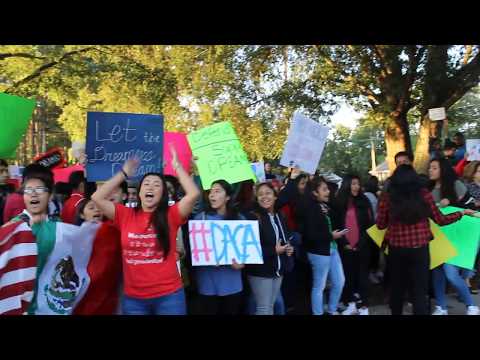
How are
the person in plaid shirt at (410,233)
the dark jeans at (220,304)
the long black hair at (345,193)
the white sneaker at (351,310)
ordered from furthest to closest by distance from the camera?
the long black hair at (345,193) → the white sneaker at (351,310) → the person in plaid shirt at (410,233) → the dark jeans at (220,304)

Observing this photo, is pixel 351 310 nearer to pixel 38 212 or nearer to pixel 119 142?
pixel 119 142

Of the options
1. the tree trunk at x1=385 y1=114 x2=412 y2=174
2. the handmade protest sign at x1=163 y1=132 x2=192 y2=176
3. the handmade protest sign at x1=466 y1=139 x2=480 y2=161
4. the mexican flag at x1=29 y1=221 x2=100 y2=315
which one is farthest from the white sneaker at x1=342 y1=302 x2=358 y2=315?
the tree trunk at x1=385 y1=114 x2=412 y2=174

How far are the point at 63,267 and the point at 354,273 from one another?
11.6ft

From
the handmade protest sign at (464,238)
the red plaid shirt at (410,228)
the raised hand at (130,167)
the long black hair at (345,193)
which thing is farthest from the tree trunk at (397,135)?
the raised hand at (130,167)

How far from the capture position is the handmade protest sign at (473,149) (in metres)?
7.09

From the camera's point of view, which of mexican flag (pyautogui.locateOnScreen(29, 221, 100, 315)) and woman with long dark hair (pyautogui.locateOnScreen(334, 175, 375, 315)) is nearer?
mexican flag (pyautogui.locateOnScreen(29, 221, 100, 315))

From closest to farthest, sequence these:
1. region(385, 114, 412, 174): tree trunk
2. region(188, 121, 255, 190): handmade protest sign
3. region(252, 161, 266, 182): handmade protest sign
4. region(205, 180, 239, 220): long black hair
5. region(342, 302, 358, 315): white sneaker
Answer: region(205, 180, 239, 220): long black hair, region(188, 121, 255, 190): handmade protest sign, region(342, 302, 358, 315): white sneaker, region(252, 161, 266, 182): handmade protest sign, region(385, 114, 412, 174): tree trunk

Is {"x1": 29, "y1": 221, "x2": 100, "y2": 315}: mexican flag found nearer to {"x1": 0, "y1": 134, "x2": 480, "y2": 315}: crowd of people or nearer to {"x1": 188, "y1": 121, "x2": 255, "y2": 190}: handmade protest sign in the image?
{"x1": 0, "y1": 134, "x2": 480, "y2": 315}: crowd of people

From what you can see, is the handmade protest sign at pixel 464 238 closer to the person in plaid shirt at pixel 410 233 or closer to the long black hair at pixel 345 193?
the person in plaid shirt at pixel 410 233

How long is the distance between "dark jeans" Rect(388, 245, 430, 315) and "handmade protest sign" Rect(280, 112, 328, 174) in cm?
136

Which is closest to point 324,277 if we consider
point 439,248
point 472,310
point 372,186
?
point 439,248

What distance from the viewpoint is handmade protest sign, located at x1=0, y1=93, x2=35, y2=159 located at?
4.72 m

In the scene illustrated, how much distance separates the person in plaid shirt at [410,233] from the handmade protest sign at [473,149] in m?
2.66

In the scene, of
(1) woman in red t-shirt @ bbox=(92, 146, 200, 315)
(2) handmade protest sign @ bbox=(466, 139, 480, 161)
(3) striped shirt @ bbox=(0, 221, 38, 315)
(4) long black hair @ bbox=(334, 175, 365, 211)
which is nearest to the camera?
(3) striped shirt @ bbox=(0, 221, 38, 315)
